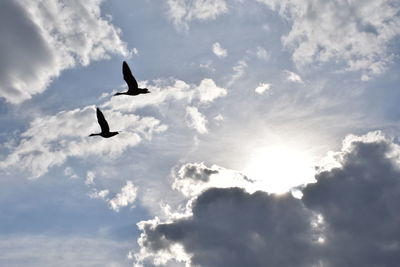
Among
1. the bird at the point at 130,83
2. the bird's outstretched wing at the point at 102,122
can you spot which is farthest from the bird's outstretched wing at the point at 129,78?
the bird's outstretched wing at the point at 102,122

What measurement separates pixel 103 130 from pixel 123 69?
9320mm

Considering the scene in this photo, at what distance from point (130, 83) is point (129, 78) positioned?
0.81 meters

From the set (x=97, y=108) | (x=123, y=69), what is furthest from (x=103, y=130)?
(x=123, y=69)

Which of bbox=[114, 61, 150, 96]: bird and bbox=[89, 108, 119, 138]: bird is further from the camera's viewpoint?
bbox=[89, 108, 119, 138]: bird

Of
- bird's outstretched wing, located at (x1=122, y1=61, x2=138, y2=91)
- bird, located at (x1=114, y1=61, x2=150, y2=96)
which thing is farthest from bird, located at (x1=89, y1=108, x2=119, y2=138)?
bird's outstretched wing, located at (x1=122, y1=61, x2=138, y2=91)

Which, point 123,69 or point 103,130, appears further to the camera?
point 103,130

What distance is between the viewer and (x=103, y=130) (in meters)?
58.7

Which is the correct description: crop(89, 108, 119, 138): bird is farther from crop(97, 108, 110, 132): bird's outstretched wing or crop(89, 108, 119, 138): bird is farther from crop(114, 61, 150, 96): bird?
crop(114, 61, 150, 96): bird

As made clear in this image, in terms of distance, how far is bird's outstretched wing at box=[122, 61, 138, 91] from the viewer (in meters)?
53.4

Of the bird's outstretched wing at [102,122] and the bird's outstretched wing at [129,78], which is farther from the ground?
the bird's outstretched wing at [129,78]

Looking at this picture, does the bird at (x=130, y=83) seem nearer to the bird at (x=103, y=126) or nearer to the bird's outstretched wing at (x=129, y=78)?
the bird's outstretched wing at (x=129, y=78)

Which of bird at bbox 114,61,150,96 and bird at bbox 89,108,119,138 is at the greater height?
bird at bbox 114,61,150,96

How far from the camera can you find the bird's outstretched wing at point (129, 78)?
53406 millimetres

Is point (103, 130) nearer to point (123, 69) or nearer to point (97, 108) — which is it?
point (97, 108)
